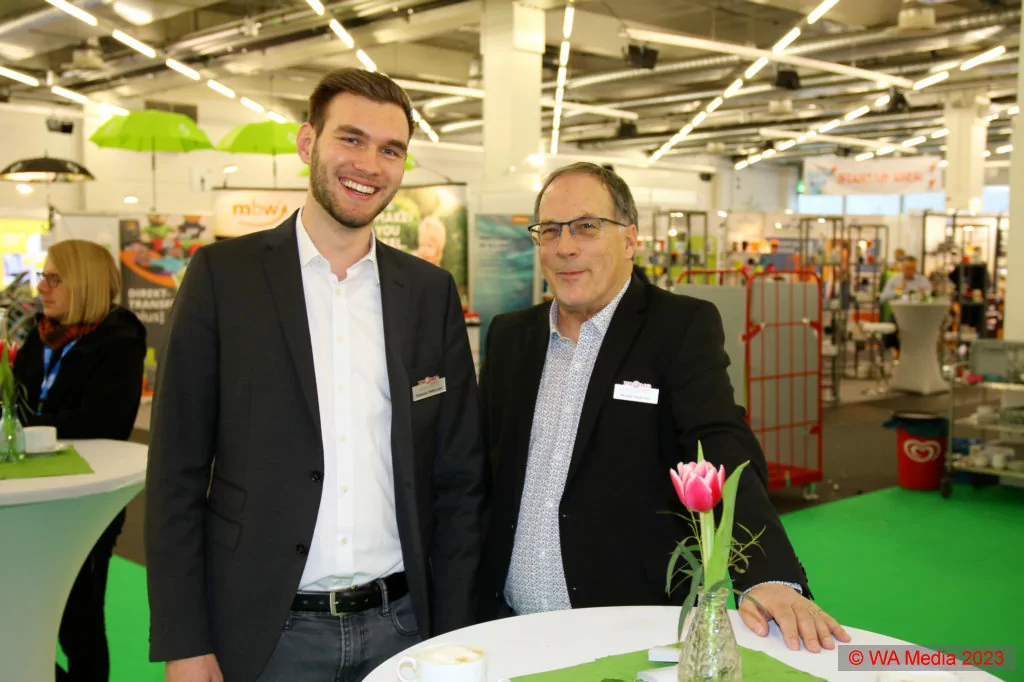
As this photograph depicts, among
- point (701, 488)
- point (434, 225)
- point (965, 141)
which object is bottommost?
point (701, 488)

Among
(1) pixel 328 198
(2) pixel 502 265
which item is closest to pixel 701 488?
(1) pixel 328 198

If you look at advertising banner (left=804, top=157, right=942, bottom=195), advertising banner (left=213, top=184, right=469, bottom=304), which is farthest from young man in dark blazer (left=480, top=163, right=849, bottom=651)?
advertising banner (left=804, top=157, right=942, bottom=195)

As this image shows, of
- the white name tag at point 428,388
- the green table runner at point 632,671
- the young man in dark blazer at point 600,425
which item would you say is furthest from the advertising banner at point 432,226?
the green table runner at point 632,671

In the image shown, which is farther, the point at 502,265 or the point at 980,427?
the point at 502,265

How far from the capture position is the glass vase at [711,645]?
4.23ft

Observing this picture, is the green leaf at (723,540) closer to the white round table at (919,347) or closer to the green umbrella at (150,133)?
the green umbrella at (150,133)

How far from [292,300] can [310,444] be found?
280mm

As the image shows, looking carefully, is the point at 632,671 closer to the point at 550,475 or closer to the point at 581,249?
the point at 550,475

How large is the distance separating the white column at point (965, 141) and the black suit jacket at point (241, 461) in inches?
612

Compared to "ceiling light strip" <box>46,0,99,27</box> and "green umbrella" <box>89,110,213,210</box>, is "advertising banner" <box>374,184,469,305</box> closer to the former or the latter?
"green umbrella" <box>89,110,213,210</box>

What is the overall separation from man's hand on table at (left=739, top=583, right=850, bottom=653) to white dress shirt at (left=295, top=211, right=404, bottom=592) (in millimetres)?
691

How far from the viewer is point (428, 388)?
1922 mm

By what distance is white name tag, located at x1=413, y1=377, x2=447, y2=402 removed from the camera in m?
1.89

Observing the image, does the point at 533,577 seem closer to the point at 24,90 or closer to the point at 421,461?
the point at 421,461
